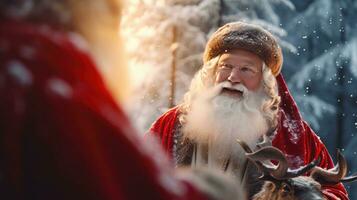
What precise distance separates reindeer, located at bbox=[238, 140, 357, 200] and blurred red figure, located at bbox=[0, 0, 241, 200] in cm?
246

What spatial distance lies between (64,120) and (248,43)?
3.02m

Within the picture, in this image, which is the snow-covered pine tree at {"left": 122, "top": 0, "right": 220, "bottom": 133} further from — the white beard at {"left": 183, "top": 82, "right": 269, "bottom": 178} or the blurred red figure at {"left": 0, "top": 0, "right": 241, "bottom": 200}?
the blurred red figure at {"left": 0, "top": 0, "right": 241, "bottom": 200}

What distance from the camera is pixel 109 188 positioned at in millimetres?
1062

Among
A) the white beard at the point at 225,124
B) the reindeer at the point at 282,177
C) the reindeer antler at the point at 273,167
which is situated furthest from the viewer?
the white beard at the point at 225,124

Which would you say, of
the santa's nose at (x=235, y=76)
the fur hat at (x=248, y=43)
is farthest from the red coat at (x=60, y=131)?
the fur hat at (x=248, y=43)

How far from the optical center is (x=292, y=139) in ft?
13.1

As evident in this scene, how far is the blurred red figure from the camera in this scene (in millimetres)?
1038

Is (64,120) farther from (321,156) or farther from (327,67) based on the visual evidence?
(327,67)

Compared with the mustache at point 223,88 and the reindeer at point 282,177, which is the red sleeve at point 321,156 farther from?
the mustache at point 223,88

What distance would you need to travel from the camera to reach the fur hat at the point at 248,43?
159 inches

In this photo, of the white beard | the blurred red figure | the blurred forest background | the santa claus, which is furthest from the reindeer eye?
the blurred forest background

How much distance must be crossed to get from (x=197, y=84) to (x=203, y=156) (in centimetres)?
53

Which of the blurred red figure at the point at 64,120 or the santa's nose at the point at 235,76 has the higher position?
the santa's nose at the point at 235,76

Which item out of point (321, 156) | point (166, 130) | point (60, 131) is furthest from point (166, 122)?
point (60, 131)
